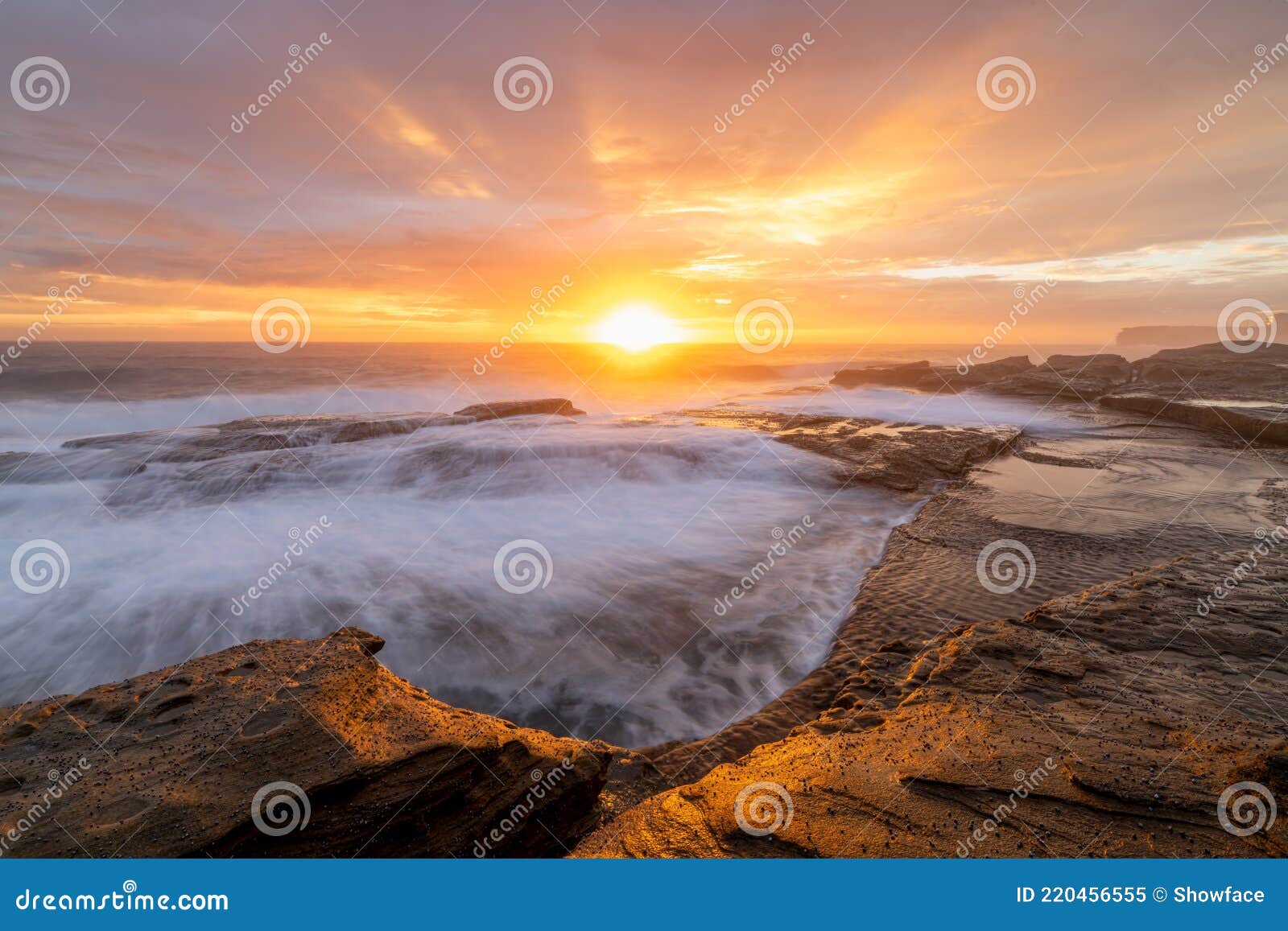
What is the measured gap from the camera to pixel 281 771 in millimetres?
3656

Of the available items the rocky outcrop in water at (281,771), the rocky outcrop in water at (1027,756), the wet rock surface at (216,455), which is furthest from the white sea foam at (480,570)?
the rocky outcrop in water at (281,771)

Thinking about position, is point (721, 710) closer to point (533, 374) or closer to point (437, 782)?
point (437, 782)

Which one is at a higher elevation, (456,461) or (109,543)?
(456,461)

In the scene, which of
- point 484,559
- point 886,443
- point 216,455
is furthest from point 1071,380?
point 216,455

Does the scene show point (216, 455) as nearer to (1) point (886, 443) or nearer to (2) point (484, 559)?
(2) point (484, 559)

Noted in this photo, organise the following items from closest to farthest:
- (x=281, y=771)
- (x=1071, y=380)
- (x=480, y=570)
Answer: (x=281, y=771), (x=480, y=570), (x=1071, y=380)

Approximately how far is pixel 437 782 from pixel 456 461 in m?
14.7

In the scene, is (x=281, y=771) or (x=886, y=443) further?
(x=886, y=443)

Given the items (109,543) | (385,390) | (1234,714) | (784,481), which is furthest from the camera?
(385,390)

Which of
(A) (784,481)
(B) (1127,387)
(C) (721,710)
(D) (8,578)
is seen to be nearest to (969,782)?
(C) (721,710)

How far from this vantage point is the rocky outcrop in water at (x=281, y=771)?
10.8 feet

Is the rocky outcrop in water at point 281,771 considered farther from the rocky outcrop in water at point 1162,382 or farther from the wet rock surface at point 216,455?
the rocky outcrop in water at point 1162,382

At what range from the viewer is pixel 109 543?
11281 mm

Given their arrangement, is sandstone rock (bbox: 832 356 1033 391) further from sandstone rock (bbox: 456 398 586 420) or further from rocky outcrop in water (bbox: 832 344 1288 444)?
sandstone rock (bbox: 456 398 586 420)
